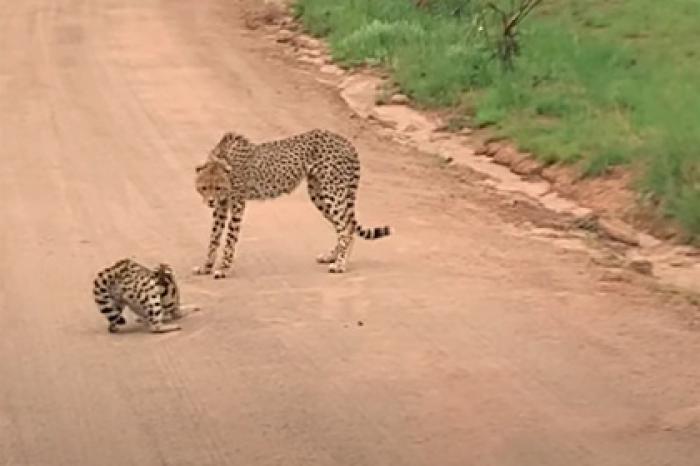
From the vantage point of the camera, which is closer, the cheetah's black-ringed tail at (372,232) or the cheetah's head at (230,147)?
the cheetah's head at (230,147)

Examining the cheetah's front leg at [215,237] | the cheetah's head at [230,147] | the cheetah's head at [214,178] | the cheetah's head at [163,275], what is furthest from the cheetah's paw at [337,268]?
the cheetah's head at [163,275]

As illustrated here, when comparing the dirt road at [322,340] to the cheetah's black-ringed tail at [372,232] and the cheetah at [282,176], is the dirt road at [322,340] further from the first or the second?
the cheetah at [282,176]

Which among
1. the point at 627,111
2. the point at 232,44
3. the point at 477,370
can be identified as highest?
the point at 477,370

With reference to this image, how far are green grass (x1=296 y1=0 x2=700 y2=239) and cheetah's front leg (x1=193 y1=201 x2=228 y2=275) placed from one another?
11.3ft

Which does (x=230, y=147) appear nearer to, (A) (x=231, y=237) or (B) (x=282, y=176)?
(B) (x=282, y=176)

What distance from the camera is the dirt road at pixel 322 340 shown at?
8.50 metres

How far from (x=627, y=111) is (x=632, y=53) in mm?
3346

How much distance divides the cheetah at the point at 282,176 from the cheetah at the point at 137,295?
1.57 meters

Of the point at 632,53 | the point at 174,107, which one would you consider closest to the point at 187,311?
the point at 174,107

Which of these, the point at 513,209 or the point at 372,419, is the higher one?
the point at 372,419

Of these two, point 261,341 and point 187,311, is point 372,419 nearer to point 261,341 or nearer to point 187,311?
point 261,341

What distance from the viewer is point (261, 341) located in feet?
34.1

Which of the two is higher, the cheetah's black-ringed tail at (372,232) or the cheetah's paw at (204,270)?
the cheetah's black-ringed tail at (372,232)

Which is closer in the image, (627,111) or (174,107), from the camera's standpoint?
(627,111)
